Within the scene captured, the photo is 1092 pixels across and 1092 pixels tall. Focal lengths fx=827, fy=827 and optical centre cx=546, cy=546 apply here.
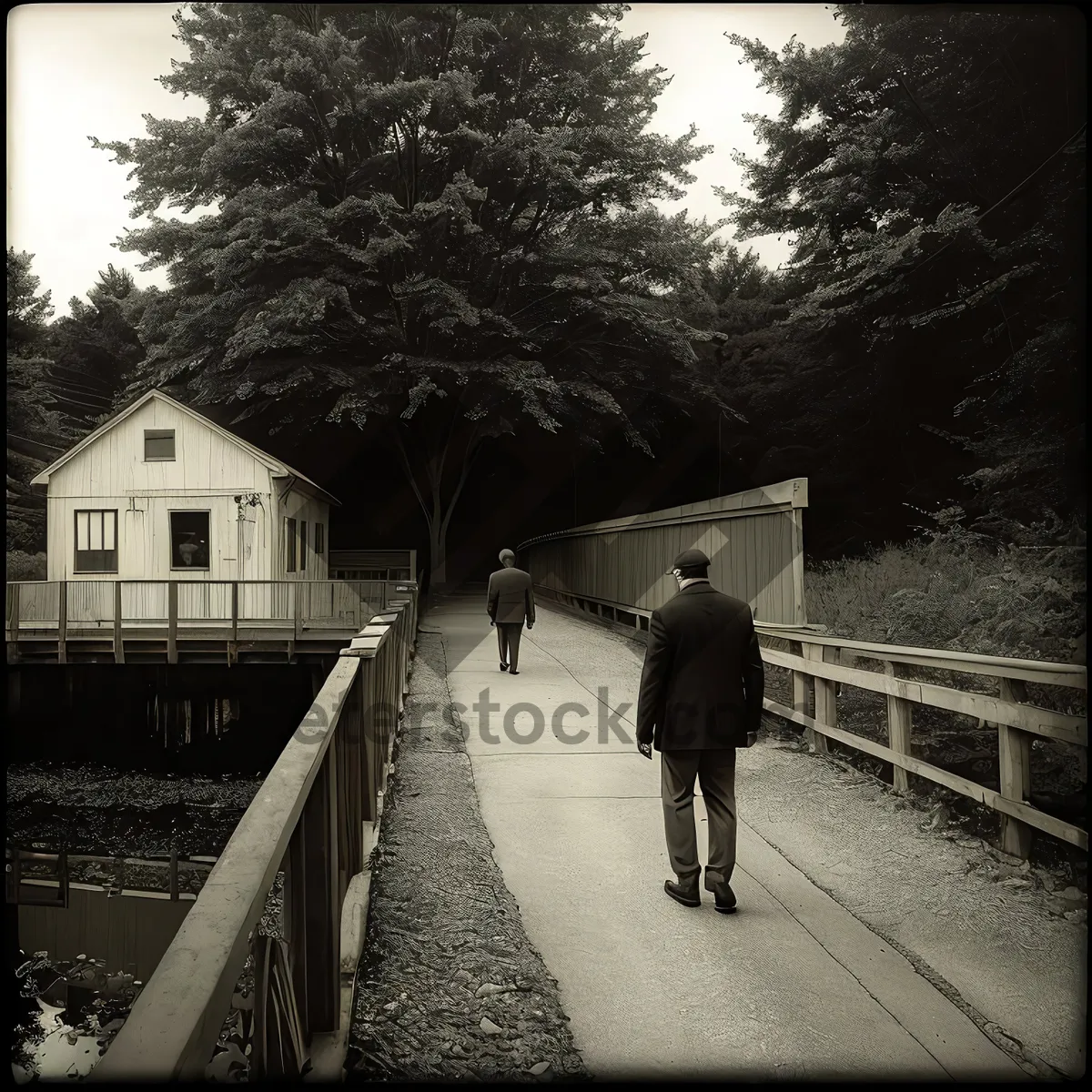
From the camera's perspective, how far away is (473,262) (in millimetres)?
24250

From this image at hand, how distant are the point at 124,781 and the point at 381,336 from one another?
13726 millimetres

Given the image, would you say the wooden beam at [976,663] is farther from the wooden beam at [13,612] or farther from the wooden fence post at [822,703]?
the wooden beam at [13,612]

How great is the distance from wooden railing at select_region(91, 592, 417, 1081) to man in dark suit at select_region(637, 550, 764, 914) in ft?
5.12

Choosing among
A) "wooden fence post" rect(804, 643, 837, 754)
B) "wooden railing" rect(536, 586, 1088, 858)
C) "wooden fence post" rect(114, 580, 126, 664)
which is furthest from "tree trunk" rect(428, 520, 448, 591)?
"wooden fence post" rect(804, 643, 837, 754)

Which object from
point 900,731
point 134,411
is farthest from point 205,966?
point 134,411

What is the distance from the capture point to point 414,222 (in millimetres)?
22453

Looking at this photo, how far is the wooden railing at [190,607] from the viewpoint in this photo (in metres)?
16.1

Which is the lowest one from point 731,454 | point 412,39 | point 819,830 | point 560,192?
point 819,830

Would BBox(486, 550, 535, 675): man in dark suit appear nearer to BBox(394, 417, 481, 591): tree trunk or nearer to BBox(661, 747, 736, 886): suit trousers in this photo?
BBox(661, 747, 736, 886): suit trousers

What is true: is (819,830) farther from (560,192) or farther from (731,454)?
(731,454)

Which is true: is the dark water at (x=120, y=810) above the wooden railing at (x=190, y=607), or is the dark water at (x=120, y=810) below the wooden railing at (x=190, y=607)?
below

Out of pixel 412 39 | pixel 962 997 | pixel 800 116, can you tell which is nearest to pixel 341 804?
pixel 962 997

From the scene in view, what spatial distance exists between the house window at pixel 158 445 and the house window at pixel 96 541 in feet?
4.90

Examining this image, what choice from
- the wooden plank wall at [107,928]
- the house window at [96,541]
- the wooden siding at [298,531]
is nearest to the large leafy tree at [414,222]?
the wooden siding at [298,531]
